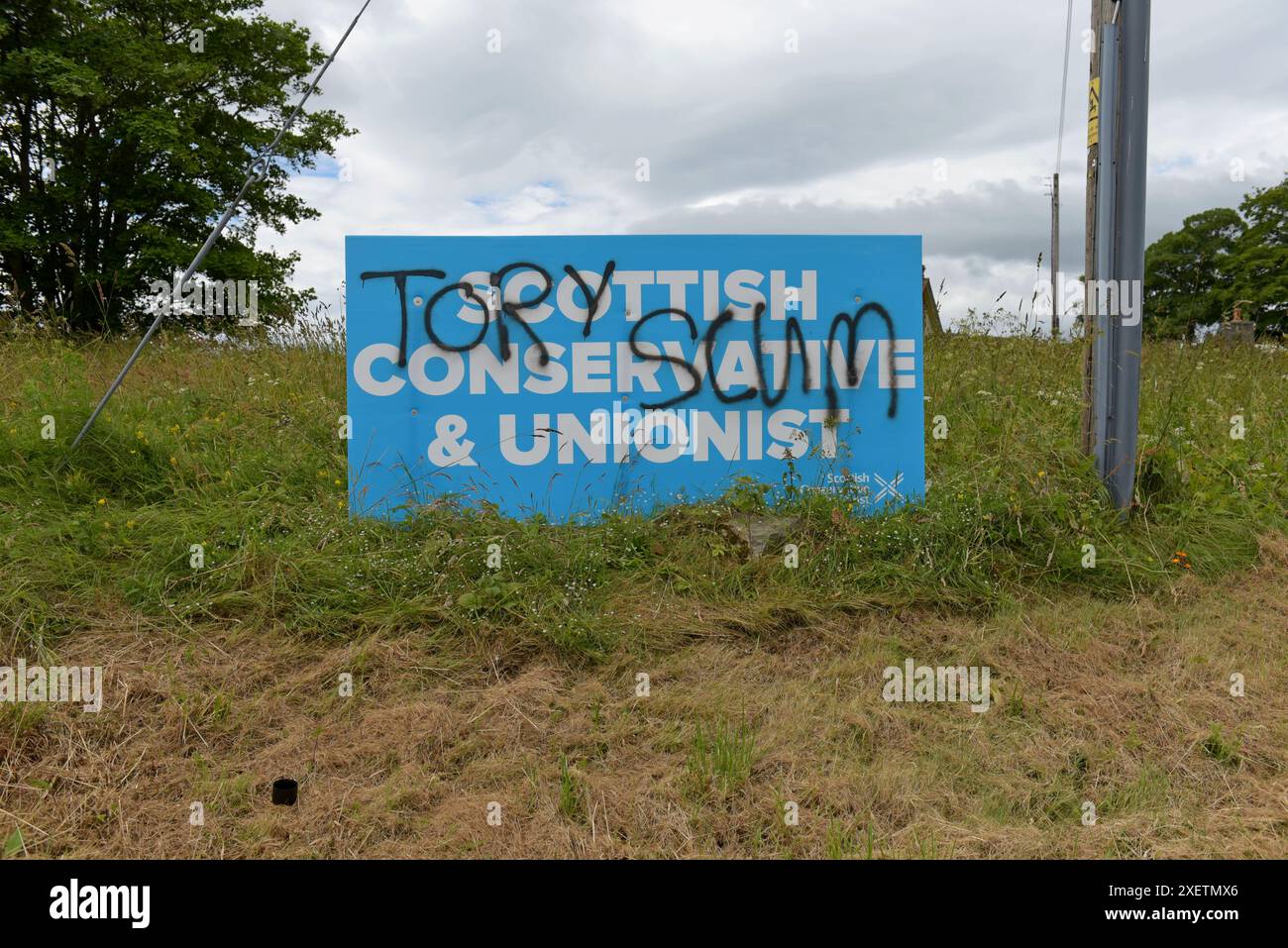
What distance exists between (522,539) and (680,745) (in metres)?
1.58

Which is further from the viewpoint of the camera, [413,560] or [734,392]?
[734,392]

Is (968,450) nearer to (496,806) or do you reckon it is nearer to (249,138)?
(496,806)

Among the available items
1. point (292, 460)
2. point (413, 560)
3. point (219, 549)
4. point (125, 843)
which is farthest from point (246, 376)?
point (125, 843)

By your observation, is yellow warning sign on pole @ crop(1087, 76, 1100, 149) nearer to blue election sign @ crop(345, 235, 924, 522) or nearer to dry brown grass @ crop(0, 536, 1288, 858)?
blue election sign @ crop(345, 235, 924, 522)

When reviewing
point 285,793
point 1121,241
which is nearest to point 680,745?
point 285,793

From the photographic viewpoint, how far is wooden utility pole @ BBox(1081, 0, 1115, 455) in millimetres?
4793

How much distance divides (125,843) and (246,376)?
4.98 meters

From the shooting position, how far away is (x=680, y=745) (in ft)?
10.3

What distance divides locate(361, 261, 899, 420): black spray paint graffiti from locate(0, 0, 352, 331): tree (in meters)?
11.3

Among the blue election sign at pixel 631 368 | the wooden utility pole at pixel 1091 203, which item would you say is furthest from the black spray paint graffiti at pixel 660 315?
the wooden utility pole at pixel 1091 203

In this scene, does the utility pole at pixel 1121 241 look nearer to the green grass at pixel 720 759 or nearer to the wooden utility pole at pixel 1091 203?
the wooden utility pole at pixel 1091 203

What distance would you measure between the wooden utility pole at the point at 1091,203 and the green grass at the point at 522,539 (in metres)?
0.26

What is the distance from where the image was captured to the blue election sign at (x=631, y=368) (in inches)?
195

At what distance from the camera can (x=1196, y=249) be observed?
4256cm
